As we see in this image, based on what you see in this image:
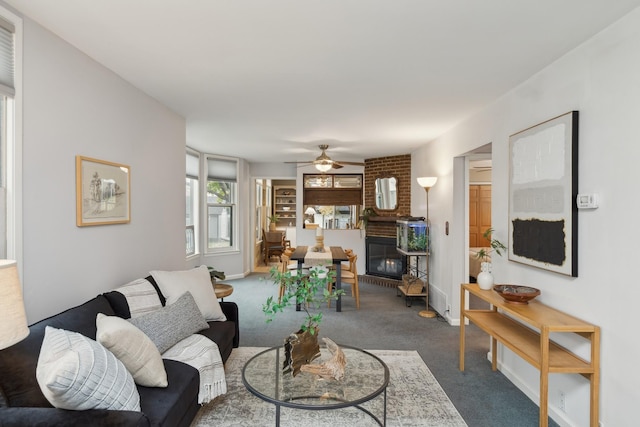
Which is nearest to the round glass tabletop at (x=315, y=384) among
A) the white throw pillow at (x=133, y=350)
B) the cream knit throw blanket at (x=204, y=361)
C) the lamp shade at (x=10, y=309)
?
the cream knit throw blanket at (x=204, y=361)

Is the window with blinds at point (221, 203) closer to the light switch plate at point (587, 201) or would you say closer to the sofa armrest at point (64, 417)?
the sofa armrest at point (64, 417)

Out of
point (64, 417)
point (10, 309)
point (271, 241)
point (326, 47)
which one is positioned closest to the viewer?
point (10, 309)

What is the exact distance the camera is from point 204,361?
2467mm

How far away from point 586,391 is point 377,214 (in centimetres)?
529

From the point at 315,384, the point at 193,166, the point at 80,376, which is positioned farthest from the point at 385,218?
the point at 80,376

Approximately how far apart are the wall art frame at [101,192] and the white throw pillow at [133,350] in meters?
0.91

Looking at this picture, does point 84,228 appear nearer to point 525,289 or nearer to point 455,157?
point 525,289

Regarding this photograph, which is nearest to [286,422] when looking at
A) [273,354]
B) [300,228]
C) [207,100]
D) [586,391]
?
[273,354]

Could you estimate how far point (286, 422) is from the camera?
253 cm

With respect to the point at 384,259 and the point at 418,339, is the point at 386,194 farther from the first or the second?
the point at 418,339

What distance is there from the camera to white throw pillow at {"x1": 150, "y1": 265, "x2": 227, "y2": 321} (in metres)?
3.10

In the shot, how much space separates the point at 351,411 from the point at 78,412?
1.77m

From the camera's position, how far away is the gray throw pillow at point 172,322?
248 cm

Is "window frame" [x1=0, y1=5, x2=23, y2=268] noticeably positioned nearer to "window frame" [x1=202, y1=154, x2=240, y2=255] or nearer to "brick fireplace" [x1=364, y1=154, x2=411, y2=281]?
"window frame" [x1=202, y1=154, x2=240, y2=255]
